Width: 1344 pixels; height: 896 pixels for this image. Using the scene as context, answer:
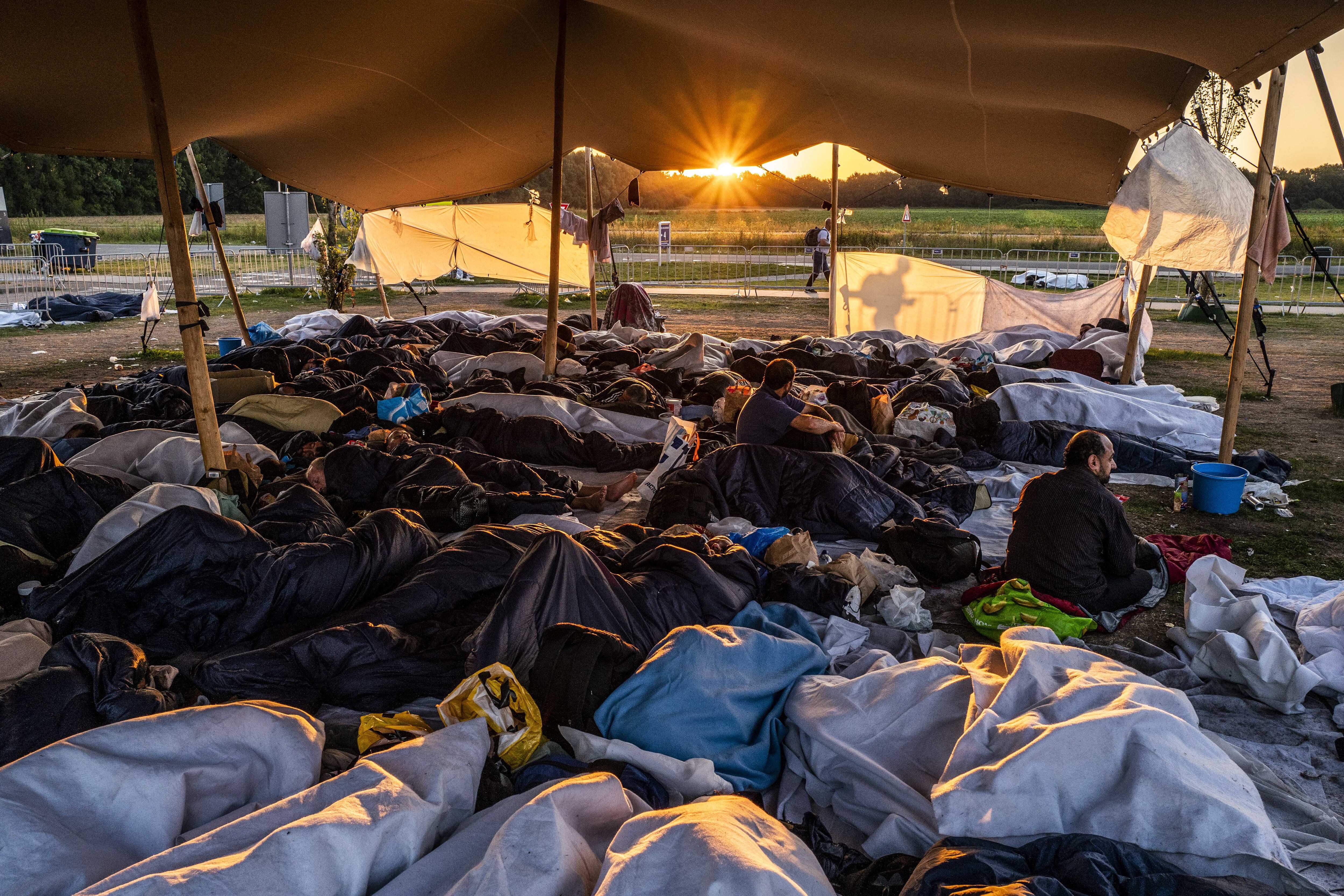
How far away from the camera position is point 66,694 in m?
2.86

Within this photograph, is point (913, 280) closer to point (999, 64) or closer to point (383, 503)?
point (999, 64)

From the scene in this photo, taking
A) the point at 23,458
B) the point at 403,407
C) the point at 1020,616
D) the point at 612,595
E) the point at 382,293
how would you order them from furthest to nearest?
the point at 382,293
the point at 403,407
the point at 23,458
the point at 1020,616
the point at 612,595

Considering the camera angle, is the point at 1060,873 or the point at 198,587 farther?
the point at 198,587

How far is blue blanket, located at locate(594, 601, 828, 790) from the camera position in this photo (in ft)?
9.86

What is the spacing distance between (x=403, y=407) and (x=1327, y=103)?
22.0 feet

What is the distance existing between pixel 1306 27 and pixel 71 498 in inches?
250

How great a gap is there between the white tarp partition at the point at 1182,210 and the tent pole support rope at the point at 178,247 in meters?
6.45

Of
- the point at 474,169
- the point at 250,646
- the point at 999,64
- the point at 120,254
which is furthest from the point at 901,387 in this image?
the point at 120,254

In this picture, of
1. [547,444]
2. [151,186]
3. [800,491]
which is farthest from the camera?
[151,186]

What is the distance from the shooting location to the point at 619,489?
6.28 m

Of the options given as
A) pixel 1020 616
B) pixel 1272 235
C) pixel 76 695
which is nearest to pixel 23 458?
pixel 76 695

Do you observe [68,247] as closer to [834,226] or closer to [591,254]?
[591,254]

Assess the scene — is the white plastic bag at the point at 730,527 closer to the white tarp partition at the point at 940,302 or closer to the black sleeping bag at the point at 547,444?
the black sleeping bag at the point at 547,444

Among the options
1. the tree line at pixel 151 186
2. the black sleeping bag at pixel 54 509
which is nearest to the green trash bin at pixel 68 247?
the tree line at pixel 151 186
